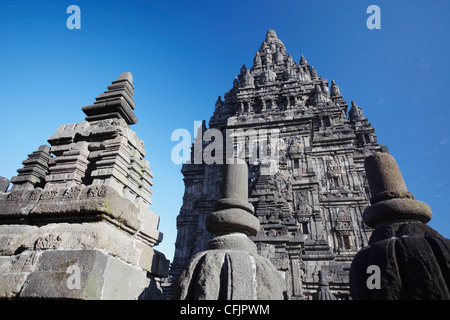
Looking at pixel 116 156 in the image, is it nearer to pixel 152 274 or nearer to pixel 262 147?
pixel 152 274

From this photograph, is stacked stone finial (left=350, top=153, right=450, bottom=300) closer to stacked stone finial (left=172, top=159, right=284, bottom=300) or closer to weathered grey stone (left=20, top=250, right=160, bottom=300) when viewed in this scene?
stacked stone finial (left=172, top=159, right=284, bottom=300)

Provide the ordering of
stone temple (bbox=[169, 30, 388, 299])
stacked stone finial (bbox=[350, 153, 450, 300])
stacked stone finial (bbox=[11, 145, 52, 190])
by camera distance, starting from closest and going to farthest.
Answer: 1. stacked stone finial (bbox=[350, 153, 450, 300])
2. stacked stone finial (bbox=[11, 145, 52, 190])
3. stone temple (bbox=[169, 30, 388, 299])

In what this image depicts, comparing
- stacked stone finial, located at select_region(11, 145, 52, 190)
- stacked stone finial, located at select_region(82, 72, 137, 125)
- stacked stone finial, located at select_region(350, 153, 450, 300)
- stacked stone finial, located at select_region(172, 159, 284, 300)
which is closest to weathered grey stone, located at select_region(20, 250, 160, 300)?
stacked stone finial, located at select_region(172, 159, 284, 300)

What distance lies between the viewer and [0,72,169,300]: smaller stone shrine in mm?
2814

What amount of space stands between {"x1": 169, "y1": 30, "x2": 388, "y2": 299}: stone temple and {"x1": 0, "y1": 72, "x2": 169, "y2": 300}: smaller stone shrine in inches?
232

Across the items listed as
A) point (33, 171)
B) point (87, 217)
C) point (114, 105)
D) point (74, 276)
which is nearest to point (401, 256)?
point (74, 276)

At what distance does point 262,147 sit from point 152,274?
15265 mm

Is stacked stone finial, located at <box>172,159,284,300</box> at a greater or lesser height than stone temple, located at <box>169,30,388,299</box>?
lesser

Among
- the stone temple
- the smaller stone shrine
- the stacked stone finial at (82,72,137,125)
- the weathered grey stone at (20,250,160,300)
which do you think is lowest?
the weathered grey stone at (20,250,160,300)

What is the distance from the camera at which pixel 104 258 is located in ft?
9.59

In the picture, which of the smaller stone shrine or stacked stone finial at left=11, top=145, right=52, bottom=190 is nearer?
the smaller stone shrine

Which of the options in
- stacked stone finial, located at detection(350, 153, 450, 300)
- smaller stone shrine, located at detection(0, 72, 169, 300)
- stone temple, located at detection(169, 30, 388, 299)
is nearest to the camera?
stacked stone finial, located at detection(350, 153, 450, 300)

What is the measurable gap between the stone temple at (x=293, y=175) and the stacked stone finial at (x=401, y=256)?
19.2 feet

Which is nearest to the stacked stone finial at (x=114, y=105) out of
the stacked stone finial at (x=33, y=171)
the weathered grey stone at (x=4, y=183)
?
the stacked stone finial at (x=33, y=171)
